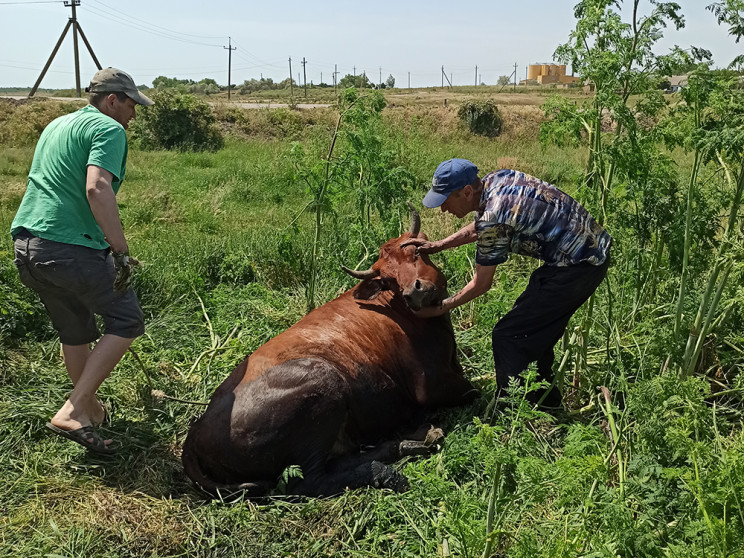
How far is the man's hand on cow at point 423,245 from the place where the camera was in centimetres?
500

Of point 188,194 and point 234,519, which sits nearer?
point 234,519

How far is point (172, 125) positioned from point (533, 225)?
55.5 ft

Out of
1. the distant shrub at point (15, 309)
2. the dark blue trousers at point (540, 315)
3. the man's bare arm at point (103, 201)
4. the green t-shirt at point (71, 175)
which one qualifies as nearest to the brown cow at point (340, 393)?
the dark blue trousers at point (540, 315)

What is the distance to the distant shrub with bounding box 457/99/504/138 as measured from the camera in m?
23.2

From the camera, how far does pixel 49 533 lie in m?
3.61

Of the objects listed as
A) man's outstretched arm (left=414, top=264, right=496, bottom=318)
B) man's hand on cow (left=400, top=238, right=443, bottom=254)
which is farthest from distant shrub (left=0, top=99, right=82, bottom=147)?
man's outstretched arm (left=414, top=264, right=496, bottom=318)

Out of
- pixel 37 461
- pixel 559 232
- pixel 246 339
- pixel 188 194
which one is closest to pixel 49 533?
pixel 37 461

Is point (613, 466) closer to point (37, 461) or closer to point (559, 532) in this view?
point (559, 532)

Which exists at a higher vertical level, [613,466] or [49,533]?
[613,466]

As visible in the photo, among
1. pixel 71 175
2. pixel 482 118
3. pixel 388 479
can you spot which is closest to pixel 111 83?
pixel 71 175

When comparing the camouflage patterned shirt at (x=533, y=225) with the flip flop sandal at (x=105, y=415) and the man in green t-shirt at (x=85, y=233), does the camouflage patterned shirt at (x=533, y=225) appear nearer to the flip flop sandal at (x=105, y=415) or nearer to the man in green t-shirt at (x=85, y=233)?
the man in green t-shirt at (x=85, y=233)

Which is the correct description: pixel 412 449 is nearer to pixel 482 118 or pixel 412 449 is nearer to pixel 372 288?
pixel 372 288

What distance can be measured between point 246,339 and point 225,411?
5.51 feet

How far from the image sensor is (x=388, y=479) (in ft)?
13.3
